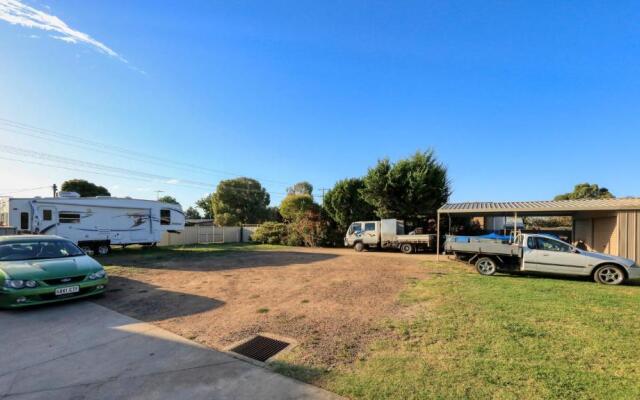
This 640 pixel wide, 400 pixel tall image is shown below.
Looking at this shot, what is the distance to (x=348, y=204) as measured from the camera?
24.1 meters

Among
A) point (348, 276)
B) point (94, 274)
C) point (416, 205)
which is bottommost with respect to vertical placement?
point (348, 276)

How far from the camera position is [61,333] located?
4.68 m

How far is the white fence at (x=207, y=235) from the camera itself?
25.5 meters

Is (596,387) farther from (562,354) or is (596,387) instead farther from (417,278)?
(417,278)

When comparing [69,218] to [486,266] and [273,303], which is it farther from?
[486,266]

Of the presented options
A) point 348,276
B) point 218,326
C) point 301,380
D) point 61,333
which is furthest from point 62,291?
point 348,276

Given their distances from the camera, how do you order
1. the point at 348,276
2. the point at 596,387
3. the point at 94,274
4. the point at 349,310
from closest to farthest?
the point at 596,387, the point at 349,310, the point at 94,274, the point at 348,276

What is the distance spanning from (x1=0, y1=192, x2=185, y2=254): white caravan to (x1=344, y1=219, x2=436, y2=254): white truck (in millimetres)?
11786

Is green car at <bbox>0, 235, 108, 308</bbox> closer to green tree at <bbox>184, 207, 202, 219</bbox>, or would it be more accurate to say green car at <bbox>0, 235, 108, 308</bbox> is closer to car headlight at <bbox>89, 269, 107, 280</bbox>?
car headlight at <bbox>89, 269, 107, 280</bbox>

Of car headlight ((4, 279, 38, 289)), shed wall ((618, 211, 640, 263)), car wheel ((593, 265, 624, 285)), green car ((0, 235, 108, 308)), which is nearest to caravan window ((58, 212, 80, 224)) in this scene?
green car ((0, 235, 108, 308))

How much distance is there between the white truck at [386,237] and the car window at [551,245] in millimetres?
8458

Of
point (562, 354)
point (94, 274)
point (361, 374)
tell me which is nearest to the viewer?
point (361, 374)

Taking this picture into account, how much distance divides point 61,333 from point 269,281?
16.3ft

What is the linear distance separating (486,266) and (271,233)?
752 inches
